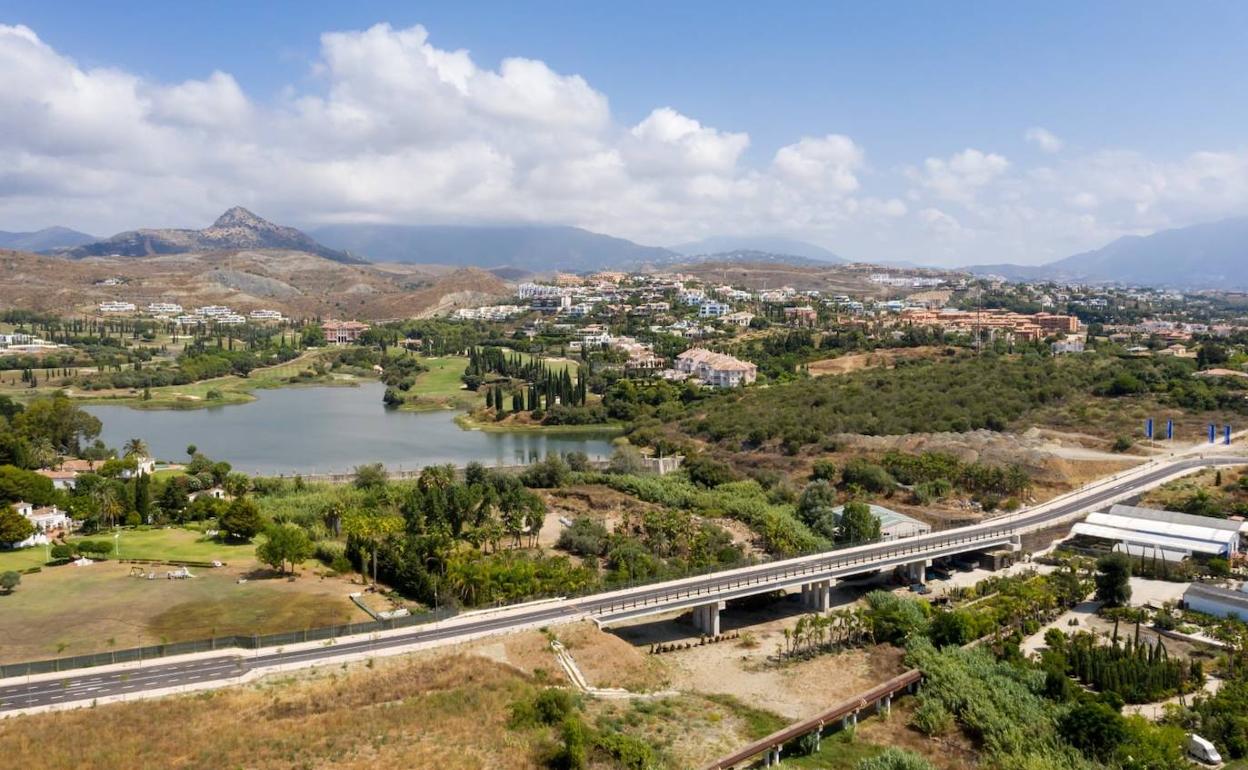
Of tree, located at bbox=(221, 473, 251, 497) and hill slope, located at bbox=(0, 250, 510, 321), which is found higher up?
hill slope, located at bbox=(0, 250, 510, 321)

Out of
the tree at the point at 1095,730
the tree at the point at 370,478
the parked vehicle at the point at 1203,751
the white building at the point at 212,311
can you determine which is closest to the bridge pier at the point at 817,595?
the tree at the point at 1095,730

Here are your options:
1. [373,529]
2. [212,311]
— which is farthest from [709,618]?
[212,311]

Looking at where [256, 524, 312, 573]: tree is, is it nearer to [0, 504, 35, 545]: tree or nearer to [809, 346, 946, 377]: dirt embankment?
[0, 504, 35, 545]: tree

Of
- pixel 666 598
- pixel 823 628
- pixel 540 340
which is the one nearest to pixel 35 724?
pixel 666 598

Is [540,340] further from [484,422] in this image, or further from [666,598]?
[666,598]

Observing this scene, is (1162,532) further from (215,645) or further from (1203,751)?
(215,645)

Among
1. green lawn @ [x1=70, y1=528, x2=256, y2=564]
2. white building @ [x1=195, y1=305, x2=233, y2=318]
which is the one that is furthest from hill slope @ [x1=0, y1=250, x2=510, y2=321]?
green lawn @ [x1=70, y1=528, x2=256, y2=564]

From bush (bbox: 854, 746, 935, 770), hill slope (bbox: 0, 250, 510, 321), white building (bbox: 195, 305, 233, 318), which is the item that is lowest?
bush (bbox: 854, 746, 935, 770)
